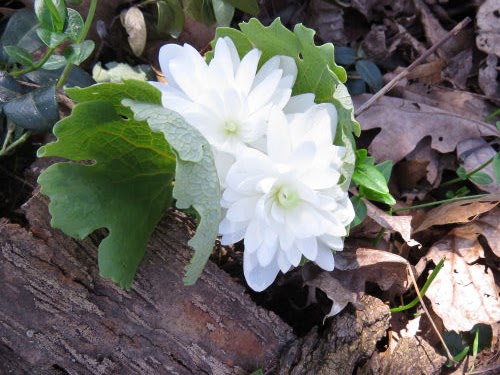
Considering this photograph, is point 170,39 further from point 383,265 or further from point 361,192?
point 383,265

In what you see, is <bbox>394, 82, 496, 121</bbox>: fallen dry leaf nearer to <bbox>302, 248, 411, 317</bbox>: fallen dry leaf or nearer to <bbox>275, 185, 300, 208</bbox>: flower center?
<bbox>302, 248, 411, 317</bbox>: fallen dry leaf

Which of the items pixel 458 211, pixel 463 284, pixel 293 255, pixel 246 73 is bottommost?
pixel 463 284

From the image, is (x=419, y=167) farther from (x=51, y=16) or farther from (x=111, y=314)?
(x=51, y=16)

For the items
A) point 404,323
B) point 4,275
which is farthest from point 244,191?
point 404,323

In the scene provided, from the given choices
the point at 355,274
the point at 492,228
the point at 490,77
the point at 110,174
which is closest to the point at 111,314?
the point at 110,174

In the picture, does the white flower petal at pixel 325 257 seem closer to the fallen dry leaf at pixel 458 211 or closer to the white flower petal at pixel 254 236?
the white flower petal at pixel 254 236

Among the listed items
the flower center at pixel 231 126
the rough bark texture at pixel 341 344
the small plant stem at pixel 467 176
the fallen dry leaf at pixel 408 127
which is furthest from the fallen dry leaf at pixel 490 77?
the flower center at pixel 231 126

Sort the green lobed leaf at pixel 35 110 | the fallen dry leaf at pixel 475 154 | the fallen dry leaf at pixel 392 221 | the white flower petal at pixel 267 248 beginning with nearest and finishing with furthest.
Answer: the white flower petal at pixel 267 248 < the green lobed leaf at pixel 35 110 < the fallen dry leaf at pixel 392 221 < the fallen dry leaf at pixel 475 154
